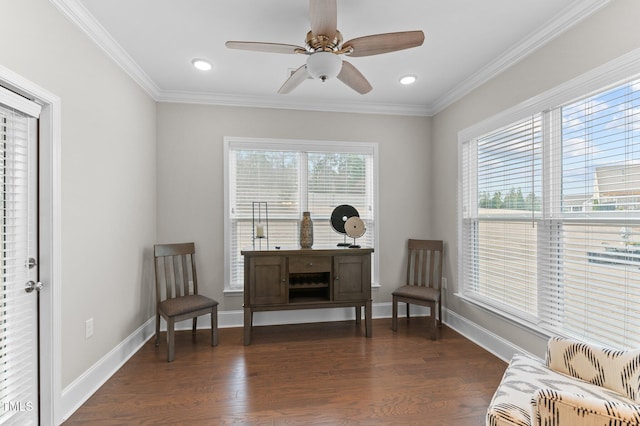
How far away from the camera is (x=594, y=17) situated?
6.61 feet

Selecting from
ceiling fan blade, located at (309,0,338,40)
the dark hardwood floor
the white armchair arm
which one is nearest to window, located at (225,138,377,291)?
the dark hardwood floor

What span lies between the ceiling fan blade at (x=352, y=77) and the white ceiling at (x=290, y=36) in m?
0.36

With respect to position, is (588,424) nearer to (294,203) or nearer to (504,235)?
(504,235)

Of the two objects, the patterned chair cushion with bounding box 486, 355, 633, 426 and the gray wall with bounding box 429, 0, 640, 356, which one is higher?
the gray wall with bounding box 429, 0, 640, 356

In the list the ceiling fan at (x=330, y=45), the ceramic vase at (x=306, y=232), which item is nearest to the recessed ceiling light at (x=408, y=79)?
the ceiling fan at (x=330, y=45)

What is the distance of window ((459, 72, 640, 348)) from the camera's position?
6.24 ft

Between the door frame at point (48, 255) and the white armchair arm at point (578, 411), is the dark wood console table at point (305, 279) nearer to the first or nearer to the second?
the door frame at point (48, 255)

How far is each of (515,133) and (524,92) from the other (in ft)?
1.10

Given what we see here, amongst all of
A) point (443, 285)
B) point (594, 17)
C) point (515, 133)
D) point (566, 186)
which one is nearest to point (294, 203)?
point (443, 285)

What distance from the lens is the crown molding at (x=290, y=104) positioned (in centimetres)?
351

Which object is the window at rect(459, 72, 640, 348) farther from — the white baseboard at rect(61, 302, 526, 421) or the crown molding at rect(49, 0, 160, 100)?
the crown molding at rect(49, 0, 160, 100)

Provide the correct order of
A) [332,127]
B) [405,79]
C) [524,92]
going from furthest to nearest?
[332,127] → [405,79] → [524,92]

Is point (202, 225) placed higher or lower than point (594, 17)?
lower

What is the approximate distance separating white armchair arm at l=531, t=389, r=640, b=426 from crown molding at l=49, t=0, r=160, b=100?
3.17m
